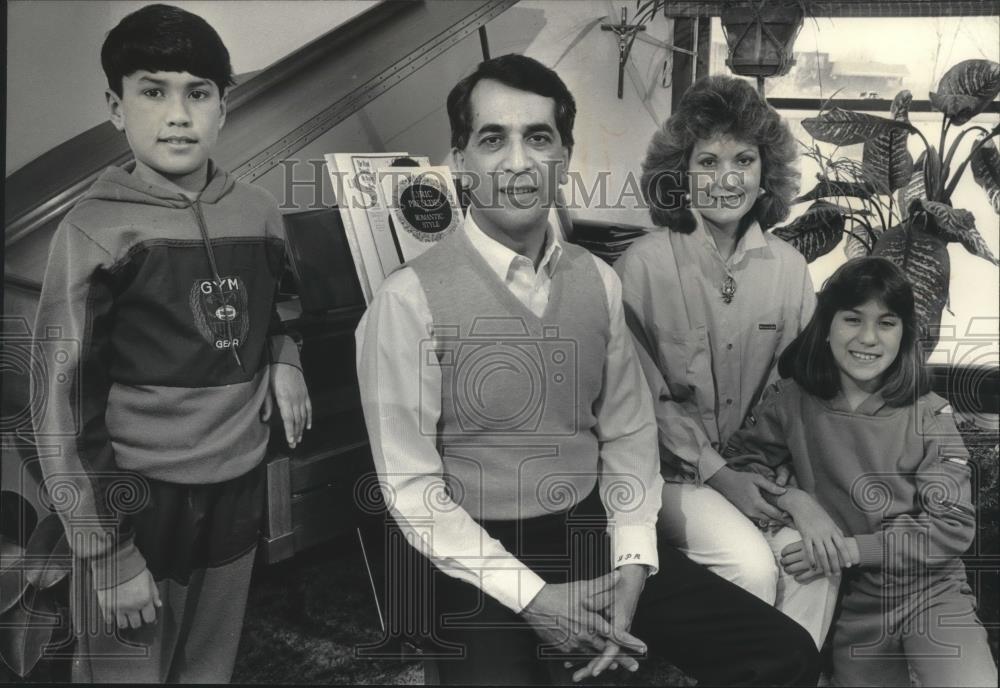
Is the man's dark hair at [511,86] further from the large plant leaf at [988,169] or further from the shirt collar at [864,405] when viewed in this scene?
the large plant leaf at [988,169]

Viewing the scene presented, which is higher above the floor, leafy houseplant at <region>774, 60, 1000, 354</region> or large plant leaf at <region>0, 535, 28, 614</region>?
leafy houseplant at <region>774, 60, 1000, 354</region>

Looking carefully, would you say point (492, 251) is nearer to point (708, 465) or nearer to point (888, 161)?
point (708, 465)

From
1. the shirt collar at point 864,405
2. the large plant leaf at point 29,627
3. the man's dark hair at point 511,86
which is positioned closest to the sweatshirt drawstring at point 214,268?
the man's dark hair at point 511,86

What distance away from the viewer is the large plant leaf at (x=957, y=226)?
2174mm

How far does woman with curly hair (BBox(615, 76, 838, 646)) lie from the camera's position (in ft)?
6.93

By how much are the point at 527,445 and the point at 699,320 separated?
0.56m

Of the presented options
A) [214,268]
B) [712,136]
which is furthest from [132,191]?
[712,136]

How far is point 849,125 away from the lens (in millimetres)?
2209

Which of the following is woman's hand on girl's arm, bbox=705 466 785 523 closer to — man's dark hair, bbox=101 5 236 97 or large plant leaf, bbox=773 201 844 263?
large plant leaf, bbox=773 201 844 263

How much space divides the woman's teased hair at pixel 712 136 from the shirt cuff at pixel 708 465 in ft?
1.83

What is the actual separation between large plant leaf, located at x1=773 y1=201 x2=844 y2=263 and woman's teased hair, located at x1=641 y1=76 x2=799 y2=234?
0.07 metres

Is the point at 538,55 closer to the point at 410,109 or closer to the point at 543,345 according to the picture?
the point at 410,109

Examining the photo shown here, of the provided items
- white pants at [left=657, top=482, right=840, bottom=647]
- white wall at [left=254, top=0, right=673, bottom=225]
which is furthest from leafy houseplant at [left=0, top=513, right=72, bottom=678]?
white pants at [left=657, top=482, right=840, bottom=647]

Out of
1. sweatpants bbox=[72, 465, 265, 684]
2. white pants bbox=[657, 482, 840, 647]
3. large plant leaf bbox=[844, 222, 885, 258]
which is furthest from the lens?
large plant leaf bbox=[844, 222, 885, 258]
